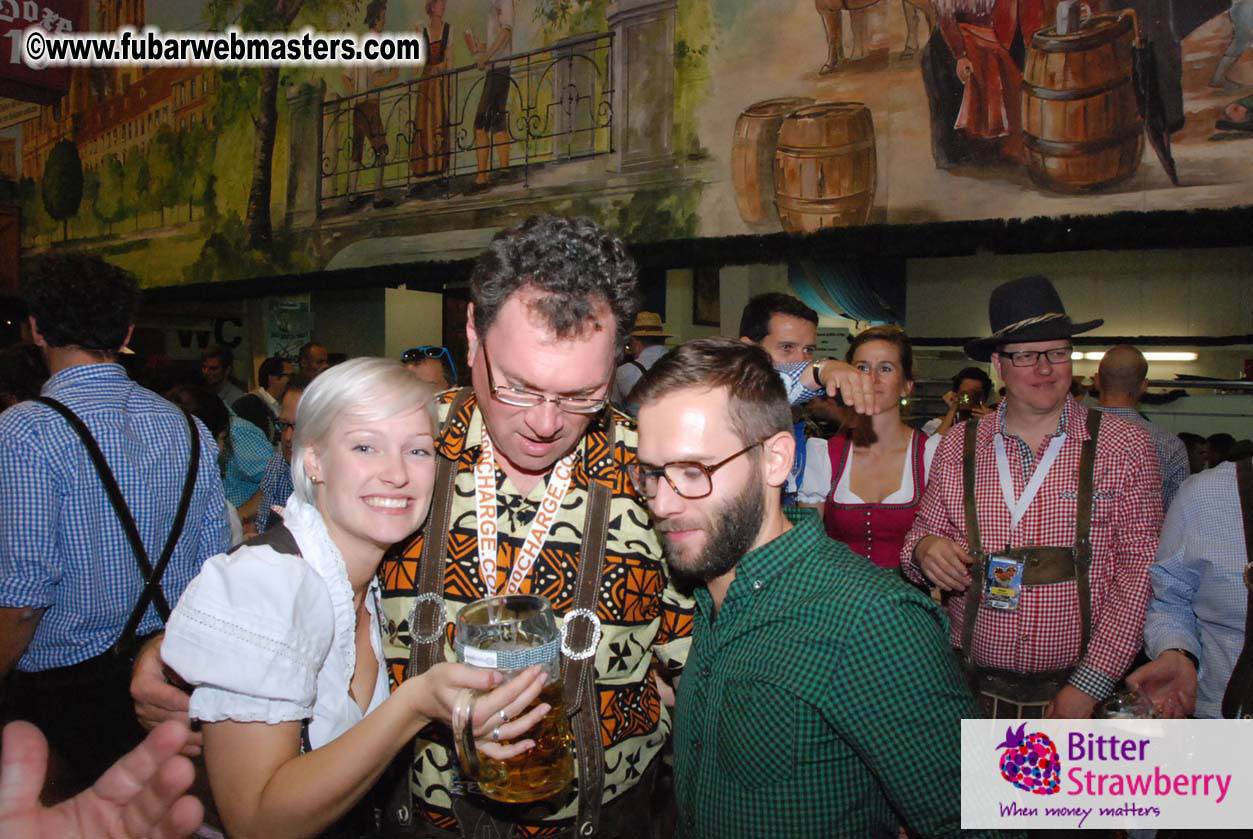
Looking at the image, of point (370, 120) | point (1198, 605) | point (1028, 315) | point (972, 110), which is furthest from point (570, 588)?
point (370, 120)

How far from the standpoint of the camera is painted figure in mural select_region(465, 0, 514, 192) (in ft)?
23.3

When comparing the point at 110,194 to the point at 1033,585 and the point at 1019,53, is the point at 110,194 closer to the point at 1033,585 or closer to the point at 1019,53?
the point at 1019,53

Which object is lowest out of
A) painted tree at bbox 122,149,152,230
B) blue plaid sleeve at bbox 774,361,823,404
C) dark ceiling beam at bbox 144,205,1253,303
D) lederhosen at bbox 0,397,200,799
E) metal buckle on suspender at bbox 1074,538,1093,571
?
lederhosen at bbox 0,397,200,799

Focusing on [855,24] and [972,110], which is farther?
[855,24]

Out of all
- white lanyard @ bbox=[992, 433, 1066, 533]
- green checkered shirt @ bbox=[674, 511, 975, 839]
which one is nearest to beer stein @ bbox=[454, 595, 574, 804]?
green checkered shirt @ bbox=[674, 511, 975, 839]

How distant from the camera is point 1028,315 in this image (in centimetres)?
268

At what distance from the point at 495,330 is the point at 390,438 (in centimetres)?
35

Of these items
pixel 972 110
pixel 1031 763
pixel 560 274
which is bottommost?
pixel 1031 763

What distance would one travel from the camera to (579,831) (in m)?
1.54

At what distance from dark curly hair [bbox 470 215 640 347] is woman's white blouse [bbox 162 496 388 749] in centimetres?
65

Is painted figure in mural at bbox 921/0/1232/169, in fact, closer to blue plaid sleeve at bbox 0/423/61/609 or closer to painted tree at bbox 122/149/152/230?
blue plaid sleeve at bbox 0/423/61/609

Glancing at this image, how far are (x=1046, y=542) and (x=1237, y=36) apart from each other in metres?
3.80

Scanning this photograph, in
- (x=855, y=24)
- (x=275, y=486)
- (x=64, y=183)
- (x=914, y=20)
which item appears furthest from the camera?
(x=64, y=183)

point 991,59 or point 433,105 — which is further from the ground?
point 433,105
